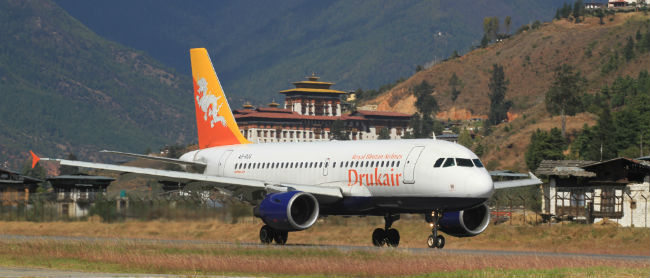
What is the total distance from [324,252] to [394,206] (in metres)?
7.05

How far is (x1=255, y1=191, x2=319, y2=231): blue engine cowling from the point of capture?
44.7 m

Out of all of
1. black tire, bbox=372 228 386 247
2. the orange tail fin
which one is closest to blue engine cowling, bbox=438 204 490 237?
black tire, bbox=372 228 386 247

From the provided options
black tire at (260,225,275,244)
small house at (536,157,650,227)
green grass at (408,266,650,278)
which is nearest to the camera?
green grass at (408,266,650,278)

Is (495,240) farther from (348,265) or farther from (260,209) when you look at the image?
(348,265)

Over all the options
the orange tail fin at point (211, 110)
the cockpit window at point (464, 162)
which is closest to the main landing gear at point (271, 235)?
the cockpit window at point (464, 162)

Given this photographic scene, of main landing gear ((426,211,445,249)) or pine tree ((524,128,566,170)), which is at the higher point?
pine tree ((524,128,566,170))

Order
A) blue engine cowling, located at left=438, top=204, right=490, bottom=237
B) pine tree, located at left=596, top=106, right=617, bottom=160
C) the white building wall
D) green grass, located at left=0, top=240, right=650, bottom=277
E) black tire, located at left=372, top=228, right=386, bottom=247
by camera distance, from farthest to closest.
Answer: pine tree, located at left=596, top=106, right=617, bottom=160, the white building wall, black tire, located at left=372, top=228, right=386, bottom=247, blue engine cowling, located at left=438, top=204, right=490, bottom=237, green grass, located at left=0, top=240, right=650, bottom=277

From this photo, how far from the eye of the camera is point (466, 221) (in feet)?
153

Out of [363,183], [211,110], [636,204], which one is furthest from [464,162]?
[636,204]

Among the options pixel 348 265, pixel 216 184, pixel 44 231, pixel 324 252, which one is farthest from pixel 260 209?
pixel 44 231

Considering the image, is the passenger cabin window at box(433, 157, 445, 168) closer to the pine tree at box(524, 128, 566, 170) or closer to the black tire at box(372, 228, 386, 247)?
the black tire at box(372, 228, 386, 247)

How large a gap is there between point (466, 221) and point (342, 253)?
9455 mm

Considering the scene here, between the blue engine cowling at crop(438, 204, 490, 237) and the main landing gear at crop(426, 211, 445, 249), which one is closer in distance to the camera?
the main landing gear at crop(426, 211, 445, 249)

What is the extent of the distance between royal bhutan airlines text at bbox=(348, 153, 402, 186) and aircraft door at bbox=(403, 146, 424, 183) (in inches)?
13.9
